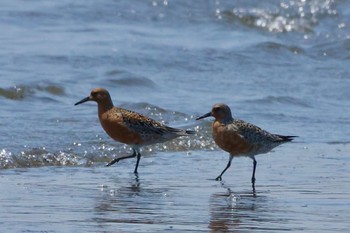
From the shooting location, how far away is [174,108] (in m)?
13.7

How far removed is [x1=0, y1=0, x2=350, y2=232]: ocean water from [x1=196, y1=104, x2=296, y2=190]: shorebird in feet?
0.81

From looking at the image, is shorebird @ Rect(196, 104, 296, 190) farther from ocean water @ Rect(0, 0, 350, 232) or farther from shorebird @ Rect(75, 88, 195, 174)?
shorebird @ Rect(75, 88, 195, 174)

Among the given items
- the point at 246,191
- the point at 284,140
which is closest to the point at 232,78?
the point at 284,140

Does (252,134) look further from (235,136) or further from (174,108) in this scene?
(174,108)

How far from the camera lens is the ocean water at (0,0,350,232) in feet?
26.2

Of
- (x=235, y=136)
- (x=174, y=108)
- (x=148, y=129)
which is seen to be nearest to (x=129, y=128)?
Answer: (x=148, y=129)

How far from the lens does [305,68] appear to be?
59.0ft

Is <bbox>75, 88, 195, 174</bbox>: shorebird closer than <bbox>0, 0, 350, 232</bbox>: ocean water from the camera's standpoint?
No

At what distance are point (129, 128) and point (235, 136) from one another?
1.22 metres

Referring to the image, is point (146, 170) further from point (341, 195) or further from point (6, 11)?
point (6, 11)

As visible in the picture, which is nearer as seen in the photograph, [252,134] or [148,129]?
[252,134]

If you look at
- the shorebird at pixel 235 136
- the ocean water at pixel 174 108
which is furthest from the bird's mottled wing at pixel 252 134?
the ocean water at pixel 174 108

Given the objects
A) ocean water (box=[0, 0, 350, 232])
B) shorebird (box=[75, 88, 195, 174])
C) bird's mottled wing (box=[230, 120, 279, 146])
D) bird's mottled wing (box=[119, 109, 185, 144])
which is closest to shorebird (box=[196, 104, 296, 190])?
bird's mottled wing (box=[230, 120, 279, 146])

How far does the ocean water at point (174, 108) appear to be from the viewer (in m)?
8.00
